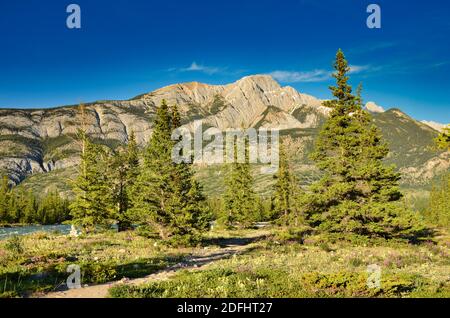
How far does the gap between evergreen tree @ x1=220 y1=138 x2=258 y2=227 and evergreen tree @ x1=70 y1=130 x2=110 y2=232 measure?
26003 millimetres

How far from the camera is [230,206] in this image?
216ft

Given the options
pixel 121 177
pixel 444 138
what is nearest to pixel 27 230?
pixel 121 177

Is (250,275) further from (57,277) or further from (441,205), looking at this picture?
(441,205)

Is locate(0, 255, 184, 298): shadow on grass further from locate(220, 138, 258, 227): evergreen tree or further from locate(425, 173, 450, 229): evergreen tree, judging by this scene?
locate(425, 173, 450, 229): evergreen tree

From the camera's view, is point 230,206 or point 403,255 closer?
point 403,255

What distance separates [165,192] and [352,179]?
1703cm

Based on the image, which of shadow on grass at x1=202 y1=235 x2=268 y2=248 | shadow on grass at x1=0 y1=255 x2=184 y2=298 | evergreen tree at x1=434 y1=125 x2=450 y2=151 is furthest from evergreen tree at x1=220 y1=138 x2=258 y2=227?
evergreen tree at x1=434 y1=125 x2=450 y2=151

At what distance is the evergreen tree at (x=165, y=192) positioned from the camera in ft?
103

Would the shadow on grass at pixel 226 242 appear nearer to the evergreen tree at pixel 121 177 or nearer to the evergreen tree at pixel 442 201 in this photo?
the evergreen tree at pixel 121 177

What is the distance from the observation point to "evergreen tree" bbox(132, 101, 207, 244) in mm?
31359

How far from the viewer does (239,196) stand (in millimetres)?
66000

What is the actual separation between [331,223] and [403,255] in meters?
7.45
